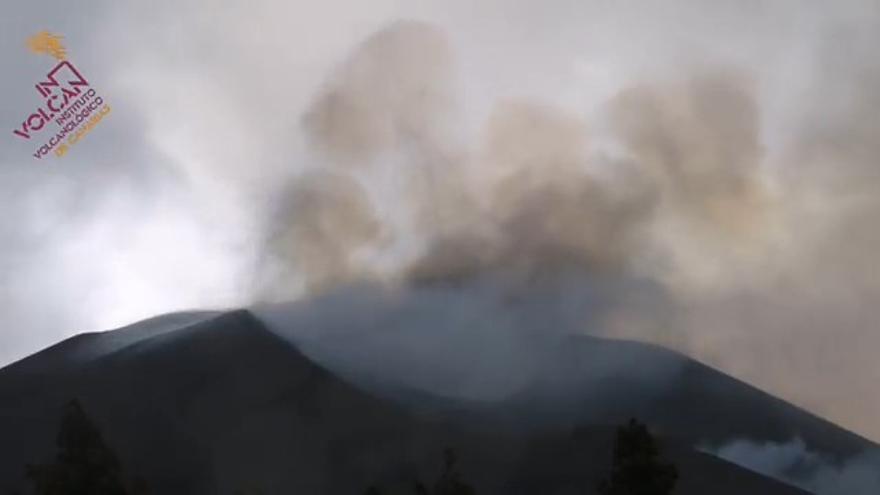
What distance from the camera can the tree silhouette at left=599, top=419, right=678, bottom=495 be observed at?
45062 mm

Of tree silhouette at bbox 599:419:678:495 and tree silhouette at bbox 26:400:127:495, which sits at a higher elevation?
tree silhouette at bbox 599:419:678:495

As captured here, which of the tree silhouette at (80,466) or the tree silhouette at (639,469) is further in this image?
the tree silhouette at (639,469)

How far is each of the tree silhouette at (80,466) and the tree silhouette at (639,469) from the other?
17.3 m

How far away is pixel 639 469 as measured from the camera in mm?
45125

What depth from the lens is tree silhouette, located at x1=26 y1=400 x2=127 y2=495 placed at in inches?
1513

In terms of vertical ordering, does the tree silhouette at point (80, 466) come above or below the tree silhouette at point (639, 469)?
below

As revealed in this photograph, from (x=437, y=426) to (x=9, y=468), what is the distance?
6285cm

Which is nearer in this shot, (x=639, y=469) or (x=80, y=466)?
(x=80, y=466)

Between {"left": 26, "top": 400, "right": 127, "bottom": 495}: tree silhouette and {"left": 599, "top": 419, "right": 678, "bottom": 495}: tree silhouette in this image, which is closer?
{"left": 26, "top": 400, "right": 127, "bottom": 495}: tree silhouette

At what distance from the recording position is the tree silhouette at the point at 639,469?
4506 cm

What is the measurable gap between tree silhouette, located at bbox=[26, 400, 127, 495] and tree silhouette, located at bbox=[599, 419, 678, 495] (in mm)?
17340

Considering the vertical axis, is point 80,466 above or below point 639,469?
below

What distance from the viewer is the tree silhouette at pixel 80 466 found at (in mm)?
38438

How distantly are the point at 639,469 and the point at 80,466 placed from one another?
1914 centimetres
